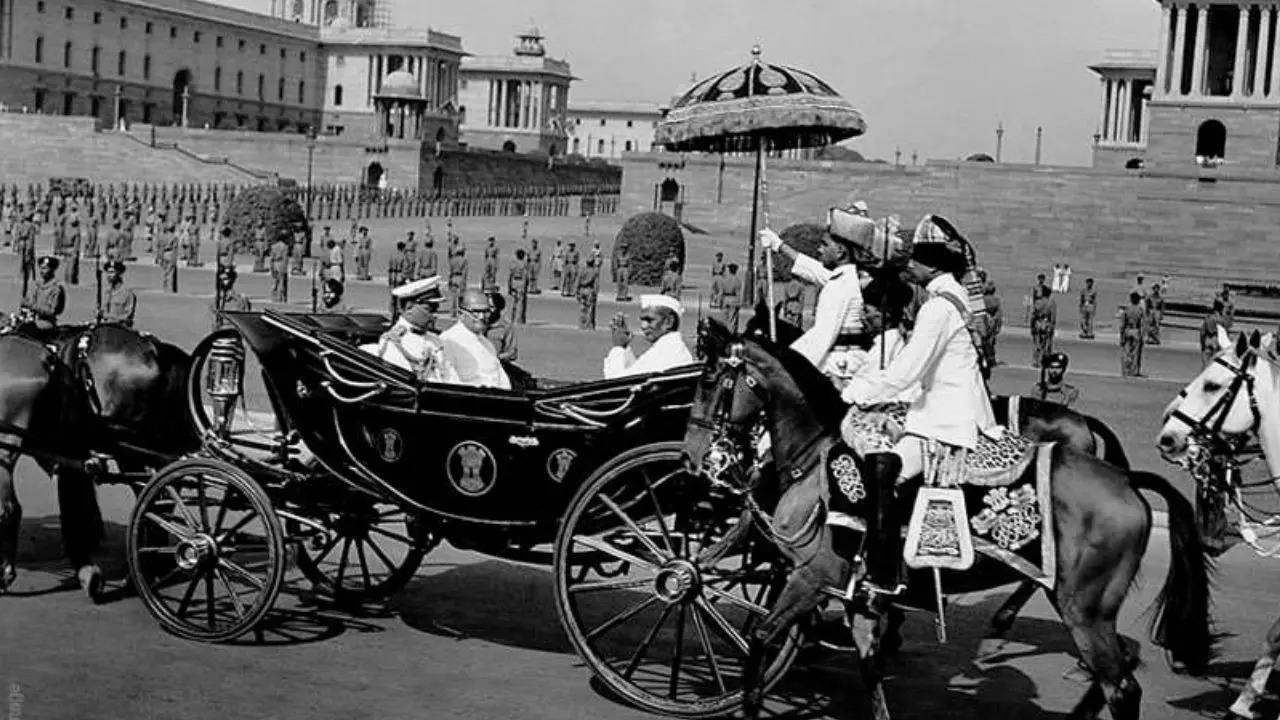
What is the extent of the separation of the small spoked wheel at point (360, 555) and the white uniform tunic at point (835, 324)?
6.30 ft

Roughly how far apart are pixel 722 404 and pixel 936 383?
823mm

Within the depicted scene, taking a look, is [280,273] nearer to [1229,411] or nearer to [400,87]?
[1229,411]

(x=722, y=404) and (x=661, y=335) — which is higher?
(x=661, y=335)

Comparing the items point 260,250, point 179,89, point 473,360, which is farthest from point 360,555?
point 179,89

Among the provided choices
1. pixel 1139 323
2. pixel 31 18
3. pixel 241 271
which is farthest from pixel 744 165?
pixel 31 18

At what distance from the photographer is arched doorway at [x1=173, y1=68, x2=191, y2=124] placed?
102312mm

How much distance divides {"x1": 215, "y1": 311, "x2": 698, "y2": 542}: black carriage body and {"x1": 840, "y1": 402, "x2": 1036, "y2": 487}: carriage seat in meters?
0.78

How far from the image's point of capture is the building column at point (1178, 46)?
67.0m

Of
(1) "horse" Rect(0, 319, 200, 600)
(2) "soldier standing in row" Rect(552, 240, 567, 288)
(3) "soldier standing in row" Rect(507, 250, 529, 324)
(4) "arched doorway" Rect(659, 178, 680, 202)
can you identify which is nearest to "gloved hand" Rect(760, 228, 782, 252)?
(1) "horse" Rect(0, 319, 200, 600)

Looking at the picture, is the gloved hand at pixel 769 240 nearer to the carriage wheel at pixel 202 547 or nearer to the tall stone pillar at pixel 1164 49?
the carriage wheel at pixel 202 547

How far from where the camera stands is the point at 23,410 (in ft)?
27.5

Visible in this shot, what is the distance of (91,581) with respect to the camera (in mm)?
8289

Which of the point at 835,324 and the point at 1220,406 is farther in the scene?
the point at 1220,406

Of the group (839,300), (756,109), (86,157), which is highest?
(86,157)
